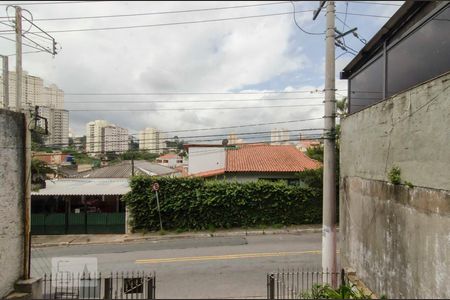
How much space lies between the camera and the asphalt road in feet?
33.0

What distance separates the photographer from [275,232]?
58.9ft

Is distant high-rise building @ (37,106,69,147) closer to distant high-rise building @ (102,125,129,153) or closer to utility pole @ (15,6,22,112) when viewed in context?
distant high-rise building @ (102,125,129,153)

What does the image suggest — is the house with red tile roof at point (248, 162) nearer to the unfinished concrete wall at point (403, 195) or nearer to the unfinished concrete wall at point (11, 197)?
the unfinished concrete wall at point (403, 195)

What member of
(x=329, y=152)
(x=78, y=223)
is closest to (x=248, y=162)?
(x=78, y=223)

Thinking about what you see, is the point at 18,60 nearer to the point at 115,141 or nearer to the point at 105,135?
the point at 115,141

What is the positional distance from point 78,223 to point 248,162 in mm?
11619

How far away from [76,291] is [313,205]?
14066 mm

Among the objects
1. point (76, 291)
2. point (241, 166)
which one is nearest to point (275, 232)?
point (241, 166)

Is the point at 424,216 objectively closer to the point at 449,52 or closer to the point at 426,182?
the point at 426,182

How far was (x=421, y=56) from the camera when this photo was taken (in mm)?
6191

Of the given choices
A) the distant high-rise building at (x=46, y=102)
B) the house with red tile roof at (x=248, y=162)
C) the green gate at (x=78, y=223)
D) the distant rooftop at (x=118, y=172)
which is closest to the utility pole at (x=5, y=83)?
the distant high-rise building at (x=46, y=102)

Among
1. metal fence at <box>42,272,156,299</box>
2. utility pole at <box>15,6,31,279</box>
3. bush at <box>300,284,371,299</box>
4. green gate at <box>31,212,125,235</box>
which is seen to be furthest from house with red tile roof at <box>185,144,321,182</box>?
utility pole at <box>15,6,31,279</box>

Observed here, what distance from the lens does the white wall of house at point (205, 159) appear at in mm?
26422

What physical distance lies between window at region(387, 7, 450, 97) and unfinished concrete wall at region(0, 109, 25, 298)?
26.0 feet
